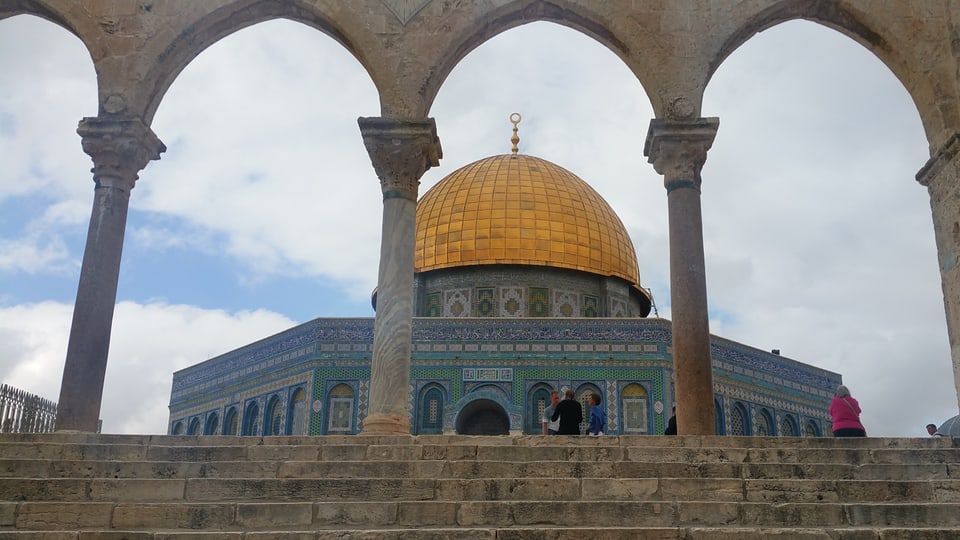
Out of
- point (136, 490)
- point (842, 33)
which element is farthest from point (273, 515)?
point (842, 33)

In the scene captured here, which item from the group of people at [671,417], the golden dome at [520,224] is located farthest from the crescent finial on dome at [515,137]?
the group of people at [671,417]

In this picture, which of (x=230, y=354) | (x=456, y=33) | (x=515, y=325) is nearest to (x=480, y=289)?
(x=515, y=325)

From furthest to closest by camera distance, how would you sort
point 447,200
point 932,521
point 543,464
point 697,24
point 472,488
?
point 447,200 < point 697,24 < point 543,464 < point 472,488 < point 932,521

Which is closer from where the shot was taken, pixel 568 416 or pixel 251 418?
pixel 568 416

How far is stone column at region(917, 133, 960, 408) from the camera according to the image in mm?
9297

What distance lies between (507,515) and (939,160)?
6.79 m

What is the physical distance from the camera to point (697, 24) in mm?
10008

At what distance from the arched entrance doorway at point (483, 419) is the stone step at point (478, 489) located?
1593cm

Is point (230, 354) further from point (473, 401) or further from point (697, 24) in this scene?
point (697, 24)

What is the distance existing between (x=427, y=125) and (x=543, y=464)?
4.53 meters

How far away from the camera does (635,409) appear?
22.1m

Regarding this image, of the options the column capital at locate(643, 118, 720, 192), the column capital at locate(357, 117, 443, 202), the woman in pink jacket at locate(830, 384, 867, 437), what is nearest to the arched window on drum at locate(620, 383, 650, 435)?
the woman in pink jacket at locate(830, 384, 867, 437)

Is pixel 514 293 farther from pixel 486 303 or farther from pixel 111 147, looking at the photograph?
pixel 111 147

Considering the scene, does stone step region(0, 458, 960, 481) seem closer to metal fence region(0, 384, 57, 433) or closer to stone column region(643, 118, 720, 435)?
stone column region(643, 118, 720, 435)
